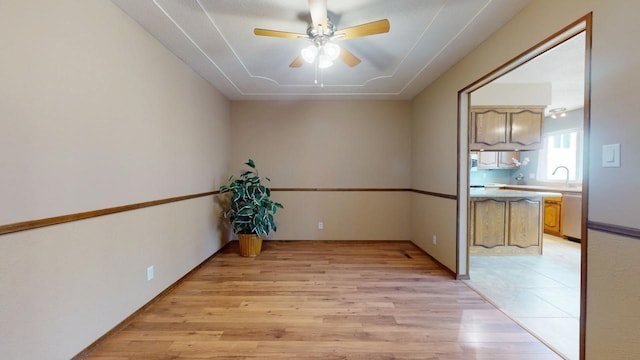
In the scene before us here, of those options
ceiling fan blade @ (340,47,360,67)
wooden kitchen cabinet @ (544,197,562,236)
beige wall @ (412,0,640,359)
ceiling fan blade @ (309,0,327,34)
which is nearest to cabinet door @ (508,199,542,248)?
wooden kitchen cabinet @ (544,197,562,236)

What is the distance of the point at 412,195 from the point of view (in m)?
4.29

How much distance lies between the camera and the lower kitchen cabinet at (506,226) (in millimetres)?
3646

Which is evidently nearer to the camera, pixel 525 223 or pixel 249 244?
pixel 249 244

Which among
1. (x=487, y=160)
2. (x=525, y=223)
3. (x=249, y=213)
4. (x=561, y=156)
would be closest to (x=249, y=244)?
(x=249, y=213)

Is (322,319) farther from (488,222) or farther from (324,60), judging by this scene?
(488,222)

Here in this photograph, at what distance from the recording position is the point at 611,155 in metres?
1.33

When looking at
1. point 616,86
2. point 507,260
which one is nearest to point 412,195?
point 507,260

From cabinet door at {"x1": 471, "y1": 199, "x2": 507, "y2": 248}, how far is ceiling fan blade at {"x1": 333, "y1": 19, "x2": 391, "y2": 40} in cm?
290

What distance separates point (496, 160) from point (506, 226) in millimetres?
2565

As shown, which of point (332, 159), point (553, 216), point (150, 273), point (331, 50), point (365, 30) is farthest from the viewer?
point (553, 216)

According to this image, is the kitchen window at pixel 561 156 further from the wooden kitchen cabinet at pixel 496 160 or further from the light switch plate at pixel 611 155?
the light switch plate at pixel 611 155

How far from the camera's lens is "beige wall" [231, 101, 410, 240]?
4.30 metres

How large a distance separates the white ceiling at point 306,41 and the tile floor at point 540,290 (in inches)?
96.8

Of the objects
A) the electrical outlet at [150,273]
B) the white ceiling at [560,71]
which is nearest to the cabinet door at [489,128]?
the white ceiling at [560,71]
